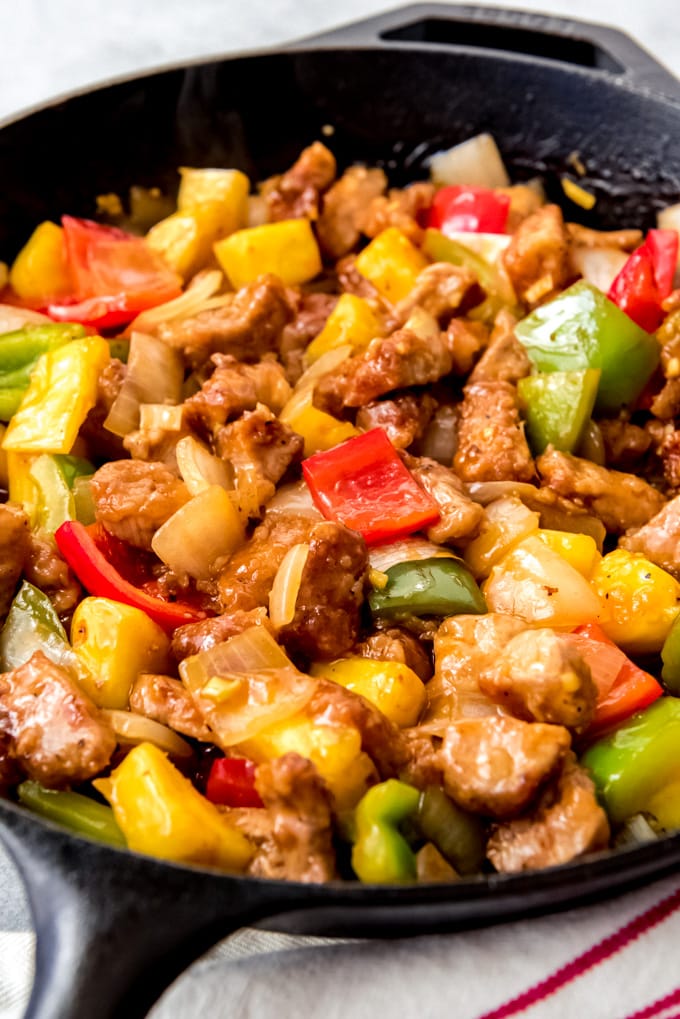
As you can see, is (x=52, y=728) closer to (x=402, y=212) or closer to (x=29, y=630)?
(x=29, y=630)

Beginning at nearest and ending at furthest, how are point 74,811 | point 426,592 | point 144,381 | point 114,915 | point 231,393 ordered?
point 114,915 → point 74,811 → point 426,592 → point 231,393 → point 144,381

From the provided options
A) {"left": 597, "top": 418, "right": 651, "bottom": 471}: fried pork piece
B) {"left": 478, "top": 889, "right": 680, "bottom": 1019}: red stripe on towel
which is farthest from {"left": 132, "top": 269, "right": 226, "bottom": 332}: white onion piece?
{"left": 478, "top": 889, "right": 680, "bottom": 1019}: red stripe on towel

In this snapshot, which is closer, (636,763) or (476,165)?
(636,763)

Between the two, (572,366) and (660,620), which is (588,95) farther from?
(660,620)

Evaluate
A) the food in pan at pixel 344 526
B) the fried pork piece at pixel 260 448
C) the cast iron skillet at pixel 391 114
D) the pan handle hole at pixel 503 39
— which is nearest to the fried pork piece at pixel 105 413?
the food in pan at pixel 344 526

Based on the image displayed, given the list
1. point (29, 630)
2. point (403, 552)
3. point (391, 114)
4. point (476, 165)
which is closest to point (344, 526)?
point (403, 552)

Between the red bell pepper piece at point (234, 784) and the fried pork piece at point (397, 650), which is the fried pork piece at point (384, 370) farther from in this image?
the red bell pepper piece at point (234, 784)

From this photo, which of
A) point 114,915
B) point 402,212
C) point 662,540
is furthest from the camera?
point 402,212
